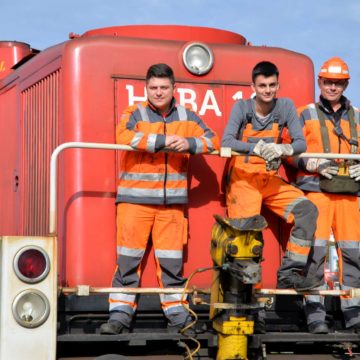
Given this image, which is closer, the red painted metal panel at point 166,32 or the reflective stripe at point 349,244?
the reflective stripe at point 349,244

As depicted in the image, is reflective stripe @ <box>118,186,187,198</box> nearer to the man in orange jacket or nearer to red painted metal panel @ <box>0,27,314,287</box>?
the man in orange jacket

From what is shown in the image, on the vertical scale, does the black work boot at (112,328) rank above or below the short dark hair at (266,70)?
below

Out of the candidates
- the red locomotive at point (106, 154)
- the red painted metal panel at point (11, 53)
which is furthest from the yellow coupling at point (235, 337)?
the red painted metal panel at point (11, 53)

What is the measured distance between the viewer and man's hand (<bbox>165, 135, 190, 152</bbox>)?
19.0 ft

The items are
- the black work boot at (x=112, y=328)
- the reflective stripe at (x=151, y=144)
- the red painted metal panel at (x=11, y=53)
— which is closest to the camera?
the black work boot at (x=112, y=328)

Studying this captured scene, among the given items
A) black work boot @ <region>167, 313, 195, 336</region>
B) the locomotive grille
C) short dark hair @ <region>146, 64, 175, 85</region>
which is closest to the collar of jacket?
short dark hair @ <region>146, 64, 175, 85</region>

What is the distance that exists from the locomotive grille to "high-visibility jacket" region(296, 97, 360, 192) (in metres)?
1.78

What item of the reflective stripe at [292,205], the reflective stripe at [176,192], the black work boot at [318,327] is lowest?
the black work boot at [318,327]

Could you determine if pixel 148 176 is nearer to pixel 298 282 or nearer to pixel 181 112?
pixel 181 112

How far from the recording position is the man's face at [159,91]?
604 cm

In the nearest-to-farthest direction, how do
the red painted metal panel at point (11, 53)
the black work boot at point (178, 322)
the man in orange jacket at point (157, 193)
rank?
1. the black work boot at point (178, 322)
2. the man in orange jacket at point (157, 193)
3. the red painted metal panel at point (11, 53)

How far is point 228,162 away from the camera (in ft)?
21.4

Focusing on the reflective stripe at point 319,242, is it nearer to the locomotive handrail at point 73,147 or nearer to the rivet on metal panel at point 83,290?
the locomotive handrail at point 73,147

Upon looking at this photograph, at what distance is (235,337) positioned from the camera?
5.37 metres
